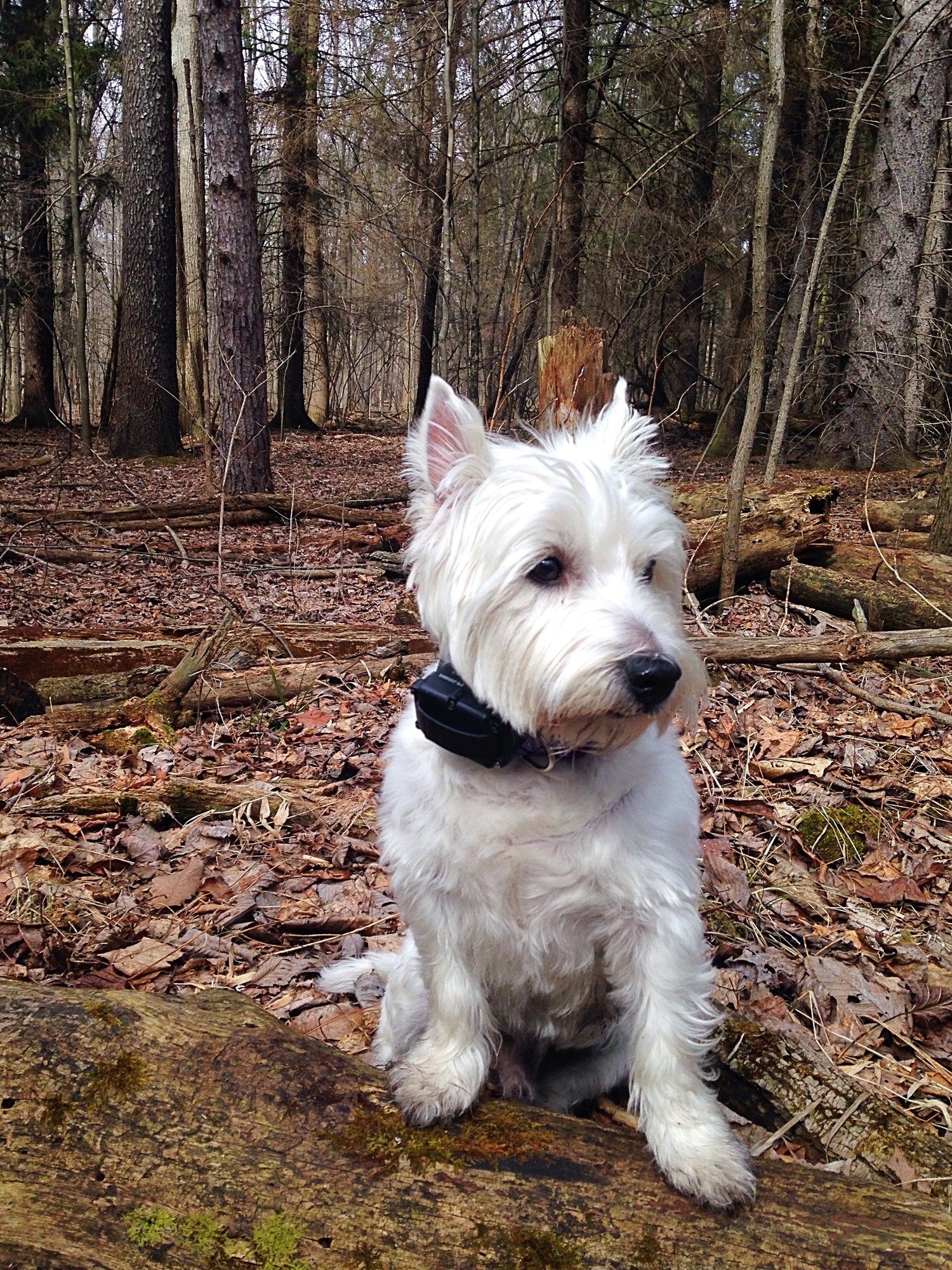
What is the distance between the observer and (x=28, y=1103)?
68.9 inches

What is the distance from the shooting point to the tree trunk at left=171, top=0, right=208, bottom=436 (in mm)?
14117

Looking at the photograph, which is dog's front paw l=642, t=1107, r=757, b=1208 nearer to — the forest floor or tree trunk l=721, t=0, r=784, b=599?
the forest floor

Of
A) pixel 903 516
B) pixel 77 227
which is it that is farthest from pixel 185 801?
pixel 77 227

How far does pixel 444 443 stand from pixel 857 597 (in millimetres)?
5246

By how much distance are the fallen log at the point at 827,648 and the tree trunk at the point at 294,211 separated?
41.3 feet

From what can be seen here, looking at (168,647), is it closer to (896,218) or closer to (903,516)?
(903,516)

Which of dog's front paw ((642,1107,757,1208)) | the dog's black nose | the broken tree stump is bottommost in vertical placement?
dog's front paw ((642,1107,757,1208))

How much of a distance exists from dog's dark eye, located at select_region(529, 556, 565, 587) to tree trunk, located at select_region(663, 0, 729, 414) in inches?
271

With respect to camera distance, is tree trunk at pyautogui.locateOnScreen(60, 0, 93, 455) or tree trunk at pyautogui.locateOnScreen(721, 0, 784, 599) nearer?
tree trunk at pyautogui.locateOnScreen(721, 0, 784, 599)

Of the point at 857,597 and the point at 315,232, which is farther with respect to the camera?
the point at 315,232

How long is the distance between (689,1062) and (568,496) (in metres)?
1.35

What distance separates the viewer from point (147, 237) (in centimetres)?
1521

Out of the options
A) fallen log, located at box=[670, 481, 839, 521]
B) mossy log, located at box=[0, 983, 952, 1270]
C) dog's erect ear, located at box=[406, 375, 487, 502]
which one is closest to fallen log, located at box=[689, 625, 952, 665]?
fallen log, located at box=[670, 481, 839, 521]

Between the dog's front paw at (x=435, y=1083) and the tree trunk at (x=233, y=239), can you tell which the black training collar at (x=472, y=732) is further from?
the tree trunk at (x=233, y=239)
